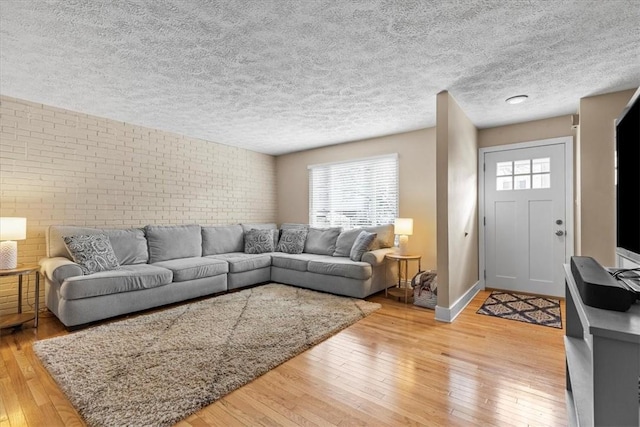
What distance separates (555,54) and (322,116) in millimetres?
2312

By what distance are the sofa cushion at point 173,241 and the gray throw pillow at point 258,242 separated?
737mm

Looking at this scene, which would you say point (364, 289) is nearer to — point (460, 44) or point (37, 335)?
point (460, 44)

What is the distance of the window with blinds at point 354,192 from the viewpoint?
4.88m

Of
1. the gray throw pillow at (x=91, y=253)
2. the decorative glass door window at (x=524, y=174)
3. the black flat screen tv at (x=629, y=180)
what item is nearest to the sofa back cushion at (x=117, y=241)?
the gray throw pillow at (x=91, y=253)

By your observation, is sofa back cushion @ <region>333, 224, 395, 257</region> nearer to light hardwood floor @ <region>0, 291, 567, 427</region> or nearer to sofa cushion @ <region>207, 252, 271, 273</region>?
sofa cushion @ <region>207, 252, 271, 273</region>

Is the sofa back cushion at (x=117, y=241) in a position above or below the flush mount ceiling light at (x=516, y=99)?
below

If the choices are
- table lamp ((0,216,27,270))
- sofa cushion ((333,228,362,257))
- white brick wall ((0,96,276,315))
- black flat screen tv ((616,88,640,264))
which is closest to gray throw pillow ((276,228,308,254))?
sofa cushion ((333,228,362,257))

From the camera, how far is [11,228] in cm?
285

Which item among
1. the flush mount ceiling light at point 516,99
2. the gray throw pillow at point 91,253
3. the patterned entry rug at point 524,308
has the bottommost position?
the patterned entry rug at point 524,308

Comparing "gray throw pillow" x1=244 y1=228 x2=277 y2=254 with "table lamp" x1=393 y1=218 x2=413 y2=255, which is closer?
"table lamp" x1=393 y1=218 x2=413 y2=255

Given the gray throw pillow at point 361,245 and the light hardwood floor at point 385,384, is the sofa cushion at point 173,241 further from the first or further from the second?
the gray throw pillow at point 361,245

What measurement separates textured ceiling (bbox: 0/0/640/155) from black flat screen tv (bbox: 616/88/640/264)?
74 cm

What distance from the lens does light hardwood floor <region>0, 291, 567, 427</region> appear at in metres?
1.65

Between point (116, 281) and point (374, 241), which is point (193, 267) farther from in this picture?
point (374, 241)
